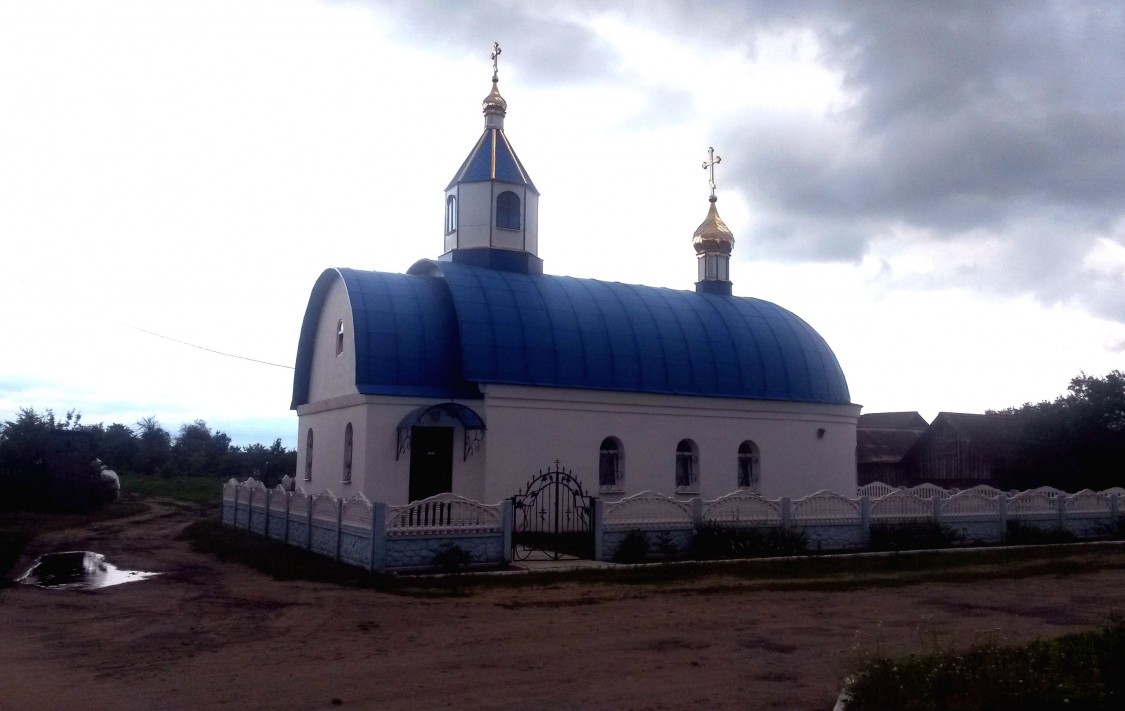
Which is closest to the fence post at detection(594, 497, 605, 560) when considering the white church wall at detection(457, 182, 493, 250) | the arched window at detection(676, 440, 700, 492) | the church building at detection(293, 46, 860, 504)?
the church building at detection(293, 46, 860, 504)

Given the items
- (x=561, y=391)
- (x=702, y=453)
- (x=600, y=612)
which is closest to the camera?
(x=600, y=612)

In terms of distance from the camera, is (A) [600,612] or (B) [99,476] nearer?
(A) [600,612]

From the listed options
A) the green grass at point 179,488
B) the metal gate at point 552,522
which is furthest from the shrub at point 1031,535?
the green grass at point 179,488

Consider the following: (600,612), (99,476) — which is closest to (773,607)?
(600,612)

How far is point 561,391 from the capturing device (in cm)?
2050

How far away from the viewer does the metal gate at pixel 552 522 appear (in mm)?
16047

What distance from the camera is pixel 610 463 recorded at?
21.6m

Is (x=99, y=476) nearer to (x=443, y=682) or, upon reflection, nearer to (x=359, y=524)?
(x=359, y=524)

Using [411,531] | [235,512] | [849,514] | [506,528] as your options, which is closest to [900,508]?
[849,514]

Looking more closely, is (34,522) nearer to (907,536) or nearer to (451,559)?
(451,559)

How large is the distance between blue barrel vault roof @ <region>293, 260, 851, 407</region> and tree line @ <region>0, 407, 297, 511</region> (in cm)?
965

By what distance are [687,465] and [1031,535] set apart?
7419mm

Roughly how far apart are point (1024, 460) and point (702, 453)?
1386cm

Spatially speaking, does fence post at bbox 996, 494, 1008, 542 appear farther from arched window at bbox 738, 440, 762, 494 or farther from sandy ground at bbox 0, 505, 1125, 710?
arched window at bbox 738, 440, 762, 494
